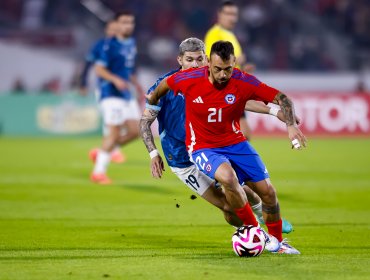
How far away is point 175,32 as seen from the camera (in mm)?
→ 28000

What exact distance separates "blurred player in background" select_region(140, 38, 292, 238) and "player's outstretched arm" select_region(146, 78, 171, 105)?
0.25ft

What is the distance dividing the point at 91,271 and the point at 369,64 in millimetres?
20604

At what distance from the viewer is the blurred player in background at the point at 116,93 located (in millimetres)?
14117

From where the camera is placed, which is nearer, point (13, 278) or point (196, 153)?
point (13, 278)

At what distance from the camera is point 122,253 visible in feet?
25.3

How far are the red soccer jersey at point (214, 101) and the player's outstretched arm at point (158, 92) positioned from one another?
0.07 meters

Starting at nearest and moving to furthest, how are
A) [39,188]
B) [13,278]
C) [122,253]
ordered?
1. [13,278]
2. [122,253]
3. [39,188]

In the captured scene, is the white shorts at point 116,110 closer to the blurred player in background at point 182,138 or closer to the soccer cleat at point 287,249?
the blurred player in background at point 182,138

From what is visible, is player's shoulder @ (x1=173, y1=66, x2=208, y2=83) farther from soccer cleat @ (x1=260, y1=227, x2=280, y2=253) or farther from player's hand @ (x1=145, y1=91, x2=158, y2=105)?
soccer cleat @ (x1=260, y1=227, x2=280, y2=253)

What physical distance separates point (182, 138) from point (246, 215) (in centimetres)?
125

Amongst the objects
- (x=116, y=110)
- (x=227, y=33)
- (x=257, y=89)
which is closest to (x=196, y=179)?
(x=257, y=89)

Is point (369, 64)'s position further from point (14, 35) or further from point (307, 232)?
point (307, 232)

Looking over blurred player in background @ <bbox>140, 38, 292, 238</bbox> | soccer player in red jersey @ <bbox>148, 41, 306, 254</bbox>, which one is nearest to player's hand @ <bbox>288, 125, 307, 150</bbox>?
soccer player in red jersey @ <bbox>148, 41, 306, 254</bbox>

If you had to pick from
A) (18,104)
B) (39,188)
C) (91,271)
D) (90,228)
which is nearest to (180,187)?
(39,188)
